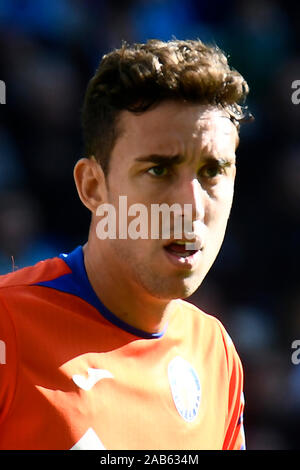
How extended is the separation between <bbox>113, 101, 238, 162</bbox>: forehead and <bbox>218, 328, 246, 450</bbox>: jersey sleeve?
0.79m

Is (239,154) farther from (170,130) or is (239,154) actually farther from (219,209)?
(170,130)

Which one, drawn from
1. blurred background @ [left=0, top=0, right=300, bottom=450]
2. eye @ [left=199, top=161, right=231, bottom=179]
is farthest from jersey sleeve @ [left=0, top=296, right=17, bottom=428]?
blurred background @ [left=0, top=0, right=300, bottom=450]

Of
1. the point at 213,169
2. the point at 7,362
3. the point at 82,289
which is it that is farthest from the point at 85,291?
the point at 213,169

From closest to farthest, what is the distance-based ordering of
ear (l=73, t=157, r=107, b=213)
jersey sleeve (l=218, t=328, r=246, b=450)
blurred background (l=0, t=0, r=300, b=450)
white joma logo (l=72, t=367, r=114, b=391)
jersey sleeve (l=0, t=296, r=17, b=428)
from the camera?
jersey sleeve (l=0, t=296, r=17, b=428), white joma logo (l=72, t=367, r=114, b=391), ear (l=73, t=157, r=107, b=213), jersey sleeve (l=218, t=328, r=246, b=450), blurred background (l=0, t=0, r=300, b=450)

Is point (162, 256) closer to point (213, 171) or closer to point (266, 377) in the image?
point (213, 171)

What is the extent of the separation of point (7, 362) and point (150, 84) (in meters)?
0.86

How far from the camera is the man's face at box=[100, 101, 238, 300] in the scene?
209cm

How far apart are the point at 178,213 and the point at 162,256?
130 mm

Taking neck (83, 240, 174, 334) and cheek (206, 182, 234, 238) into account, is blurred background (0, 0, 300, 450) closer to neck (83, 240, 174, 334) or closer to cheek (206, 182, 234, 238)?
neck (83, 240, 174, 334)

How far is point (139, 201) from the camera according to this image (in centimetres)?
212

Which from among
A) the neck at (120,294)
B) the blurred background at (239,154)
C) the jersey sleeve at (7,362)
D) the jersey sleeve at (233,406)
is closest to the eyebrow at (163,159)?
the neck at (120,294)

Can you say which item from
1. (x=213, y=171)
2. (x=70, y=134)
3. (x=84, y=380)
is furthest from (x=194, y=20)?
(x=84, y=380)

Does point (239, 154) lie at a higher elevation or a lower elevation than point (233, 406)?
higher

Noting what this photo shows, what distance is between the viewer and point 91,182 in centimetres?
229
